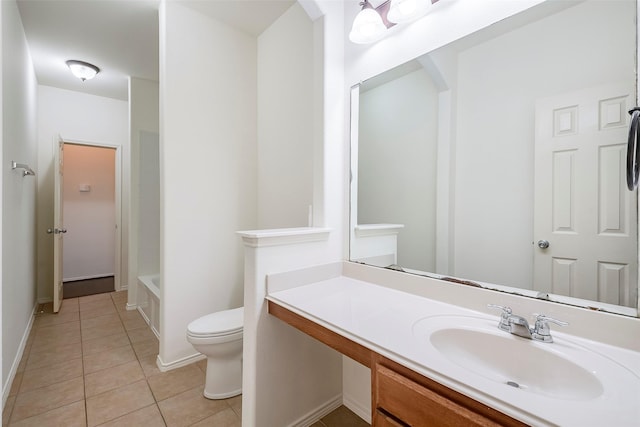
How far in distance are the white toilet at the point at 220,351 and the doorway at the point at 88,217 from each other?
3484 millimetres

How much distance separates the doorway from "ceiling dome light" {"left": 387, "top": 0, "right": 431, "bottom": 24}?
4.67m

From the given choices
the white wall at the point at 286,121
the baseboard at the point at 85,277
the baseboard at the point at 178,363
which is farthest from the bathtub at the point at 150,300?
the baseboard at the point at 85,277

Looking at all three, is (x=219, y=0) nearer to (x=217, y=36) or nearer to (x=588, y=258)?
(x=217, y=36)

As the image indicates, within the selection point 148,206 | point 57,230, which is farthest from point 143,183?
point 57,230

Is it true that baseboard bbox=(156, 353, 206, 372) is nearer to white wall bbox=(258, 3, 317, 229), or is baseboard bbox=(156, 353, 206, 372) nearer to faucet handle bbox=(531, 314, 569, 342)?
white wall bbox=(258, 3, 317, 229)

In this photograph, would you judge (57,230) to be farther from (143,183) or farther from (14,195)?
(14,195)

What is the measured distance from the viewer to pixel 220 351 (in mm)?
1786

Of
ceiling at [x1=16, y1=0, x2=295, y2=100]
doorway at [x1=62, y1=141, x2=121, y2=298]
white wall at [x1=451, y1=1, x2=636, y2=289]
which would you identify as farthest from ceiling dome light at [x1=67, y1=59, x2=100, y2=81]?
white wall at [x1=451, y1=1, x2=636, y2=289]

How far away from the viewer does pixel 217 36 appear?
93.6 inches

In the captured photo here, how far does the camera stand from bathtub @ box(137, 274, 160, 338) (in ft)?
8.61

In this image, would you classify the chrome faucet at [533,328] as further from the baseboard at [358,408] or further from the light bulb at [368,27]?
the light bulb at [368,27]

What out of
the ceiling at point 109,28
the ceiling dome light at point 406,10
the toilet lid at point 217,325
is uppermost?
the ceiling at point 109,28

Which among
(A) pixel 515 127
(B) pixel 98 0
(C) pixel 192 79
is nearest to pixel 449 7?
(A) pixel 515 127

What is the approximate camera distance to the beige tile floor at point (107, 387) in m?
1.63
